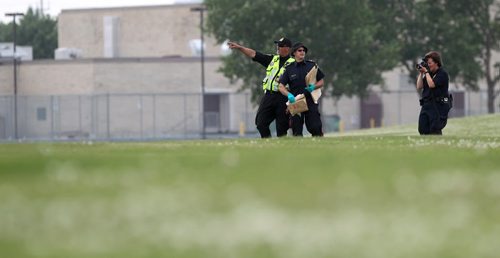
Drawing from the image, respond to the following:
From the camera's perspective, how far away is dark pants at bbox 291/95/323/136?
23625 millimetres

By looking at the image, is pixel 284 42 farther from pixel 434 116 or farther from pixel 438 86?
pixel 434 116

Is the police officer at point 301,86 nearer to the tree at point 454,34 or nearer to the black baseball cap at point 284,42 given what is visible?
the black baseball cap at point 284,42

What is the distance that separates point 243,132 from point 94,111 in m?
8.79

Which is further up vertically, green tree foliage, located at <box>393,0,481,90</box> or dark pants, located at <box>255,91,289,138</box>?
green tree foliage, located at <box>393,0,481,90</box>

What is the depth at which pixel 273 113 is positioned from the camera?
78.8 feet

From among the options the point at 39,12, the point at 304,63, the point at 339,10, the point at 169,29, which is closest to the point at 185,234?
the point at 304,63

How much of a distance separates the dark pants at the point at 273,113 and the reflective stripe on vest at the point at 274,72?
198 mm

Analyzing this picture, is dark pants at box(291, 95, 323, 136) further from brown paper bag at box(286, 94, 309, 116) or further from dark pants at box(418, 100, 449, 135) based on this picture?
dark pants at box(418, 100, 449, 135)

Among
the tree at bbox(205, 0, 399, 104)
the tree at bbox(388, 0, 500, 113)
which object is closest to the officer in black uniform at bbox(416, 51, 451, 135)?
the tree at bbox(205, 0, 399, 104)

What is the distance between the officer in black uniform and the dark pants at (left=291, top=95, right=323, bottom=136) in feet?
5.76

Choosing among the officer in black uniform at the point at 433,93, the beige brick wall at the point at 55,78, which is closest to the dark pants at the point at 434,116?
the officer in black uniform at the point at 433,93

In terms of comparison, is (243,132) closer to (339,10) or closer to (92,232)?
(339,10)

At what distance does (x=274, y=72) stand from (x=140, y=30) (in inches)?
3333

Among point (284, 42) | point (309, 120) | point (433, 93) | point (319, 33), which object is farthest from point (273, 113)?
point (319, 33)
